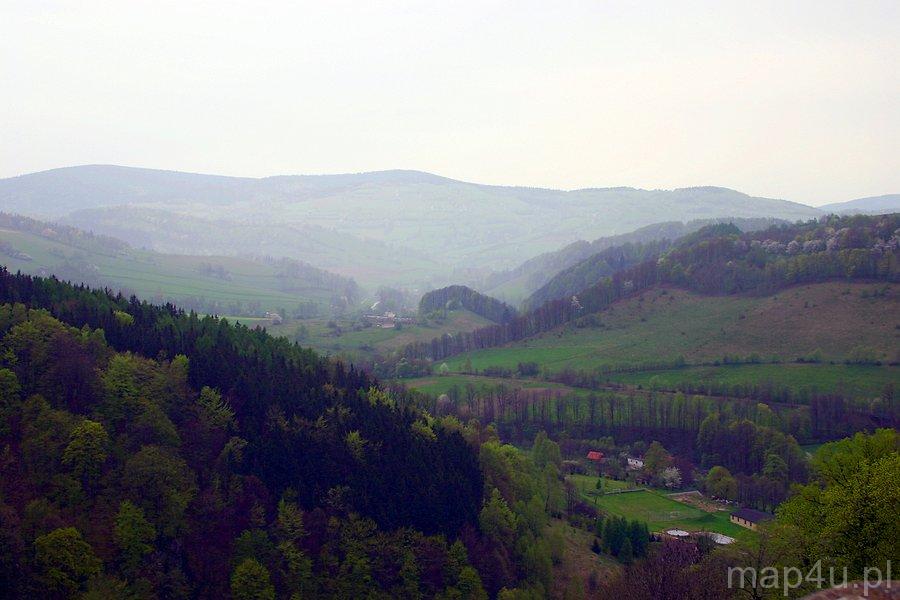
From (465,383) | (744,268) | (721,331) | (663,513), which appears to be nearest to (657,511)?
(663,513)

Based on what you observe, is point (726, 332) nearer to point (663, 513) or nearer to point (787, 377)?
point (787, 377)

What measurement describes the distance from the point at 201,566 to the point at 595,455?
194 ft

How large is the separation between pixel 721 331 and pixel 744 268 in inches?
1076

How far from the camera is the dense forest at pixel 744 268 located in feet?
466

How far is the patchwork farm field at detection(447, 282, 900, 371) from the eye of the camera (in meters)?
124

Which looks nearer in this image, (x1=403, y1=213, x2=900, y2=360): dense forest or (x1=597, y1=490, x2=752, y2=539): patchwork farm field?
(x1=597, y1=490, x2=752, y2=539): patchwork farm field

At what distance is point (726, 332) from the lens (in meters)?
137

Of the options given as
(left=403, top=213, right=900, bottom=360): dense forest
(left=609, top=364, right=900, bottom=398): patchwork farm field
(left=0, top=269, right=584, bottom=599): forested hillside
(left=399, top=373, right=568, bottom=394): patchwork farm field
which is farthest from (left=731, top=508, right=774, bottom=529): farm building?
(left=403, top=213, right=900, bottom=360): dense forest

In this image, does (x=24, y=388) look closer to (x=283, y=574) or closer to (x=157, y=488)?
(x=157, y=488)

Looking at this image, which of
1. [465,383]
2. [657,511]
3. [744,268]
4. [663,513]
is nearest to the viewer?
[663,513]

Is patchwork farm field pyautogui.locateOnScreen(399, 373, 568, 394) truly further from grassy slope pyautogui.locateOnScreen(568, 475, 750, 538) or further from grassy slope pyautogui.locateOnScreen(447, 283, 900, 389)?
grassy slope pyautogui.locateOnScreen(568, 475, 750, 538)

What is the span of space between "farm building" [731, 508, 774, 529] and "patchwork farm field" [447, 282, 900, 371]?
55.3 meters

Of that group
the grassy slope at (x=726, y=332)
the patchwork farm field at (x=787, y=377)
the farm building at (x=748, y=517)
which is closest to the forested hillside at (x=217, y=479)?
the farm building at (x=748, y=517)

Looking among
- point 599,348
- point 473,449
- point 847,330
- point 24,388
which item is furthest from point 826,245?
point 24,388
